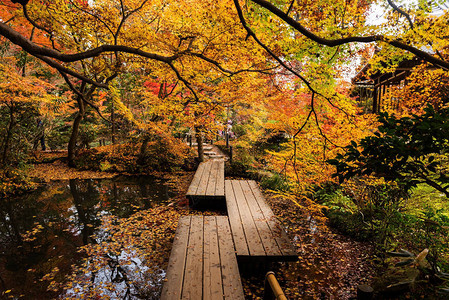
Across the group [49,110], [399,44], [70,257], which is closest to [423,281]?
[399,44]

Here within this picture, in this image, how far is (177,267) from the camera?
3.30 metres

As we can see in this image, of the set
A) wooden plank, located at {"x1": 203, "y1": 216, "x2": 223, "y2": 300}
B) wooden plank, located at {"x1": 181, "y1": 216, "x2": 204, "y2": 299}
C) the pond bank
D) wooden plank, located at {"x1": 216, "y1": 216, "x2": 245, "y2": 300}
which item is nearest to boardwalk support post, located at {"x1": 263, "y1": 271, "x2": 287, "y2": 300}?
wooden plank, located at {"x1": 216, "y1": 216, "x2": 245, "y2": 300}

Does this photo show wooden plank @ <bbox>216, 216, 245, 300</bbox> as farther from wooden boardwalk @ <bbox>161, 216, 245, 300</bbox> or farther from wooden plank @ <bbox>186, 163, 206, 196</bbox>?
wooden plank @ <bbox>186, 163, 206, 196</bbox>

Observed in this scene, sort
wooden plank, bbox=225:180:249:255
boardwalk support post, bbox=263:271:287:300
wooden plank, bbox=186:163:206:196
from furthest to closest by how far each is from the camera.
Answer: wooden plank, bbox=186:163:206:196 < wooden plank, bbox=225:180:249:255 < boardwalk support post, bbox=263:271:287:300

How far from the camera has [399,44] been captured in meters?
2.48

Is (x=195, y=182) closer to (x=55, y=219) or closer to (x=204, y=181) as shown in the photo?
(x=204, y=181)

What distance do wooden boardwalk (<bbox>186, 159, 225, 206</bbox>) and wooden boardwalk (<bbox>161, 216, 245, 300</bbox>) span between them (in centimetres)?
188

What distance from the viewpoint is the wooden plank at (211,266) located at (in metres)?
2.81

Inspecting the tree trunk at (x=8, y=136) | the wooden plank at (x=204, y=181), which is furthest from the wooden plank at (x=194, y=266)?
the tree trunk at (x=8, y=136)

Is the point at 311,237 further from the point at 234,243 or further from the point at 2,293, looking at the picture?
the point at 2,293

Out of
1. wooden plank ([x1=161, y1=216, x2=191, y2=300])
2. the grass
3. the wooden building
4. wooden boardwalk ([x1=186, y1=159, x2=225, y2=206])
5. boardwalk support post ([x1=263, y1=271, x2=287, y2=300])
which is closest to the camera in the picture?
boardwalk support post ([x1=263, y1=271, x2=287, y2=300])

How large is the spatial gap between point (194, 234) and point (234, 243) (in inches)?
32.4

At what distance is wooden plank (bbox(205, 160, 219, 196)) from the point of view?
689 cm

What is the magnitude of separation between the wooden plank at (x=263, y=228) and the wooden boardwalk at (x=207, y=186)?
93 cm
